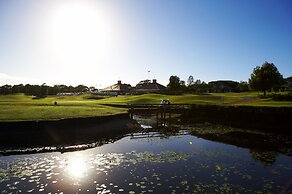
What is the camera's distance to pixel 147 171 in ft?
59.2

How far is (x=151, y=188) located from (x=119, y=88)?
11119 cm

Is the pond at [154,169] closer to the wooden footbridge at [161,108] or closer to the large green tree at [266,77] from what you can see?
the wooden footbridge at [161,108]

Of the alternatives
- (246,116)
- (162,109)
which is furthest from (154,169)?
(162,109)

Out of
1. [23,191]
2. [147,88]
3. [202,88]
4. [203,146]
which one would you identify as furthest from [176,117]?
[202,88]

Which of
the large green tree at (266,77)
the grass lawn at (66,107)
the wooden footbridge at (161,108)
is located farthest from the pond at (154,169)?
the large green tree at (266,77)

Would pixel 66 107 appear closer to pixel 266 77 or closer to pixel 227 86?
pixel 266 77

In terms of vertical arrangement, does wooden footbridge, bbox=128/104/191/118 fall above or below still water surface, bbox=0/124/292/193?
above

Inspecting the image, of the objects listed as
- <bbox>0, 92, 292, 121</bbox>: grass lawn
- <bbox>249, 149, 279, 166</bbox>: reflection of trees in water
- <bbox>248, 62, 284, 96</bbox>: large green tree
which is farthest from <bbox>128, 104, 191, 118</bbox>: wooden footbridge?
<bbox>249, 149, 279, 166</bbox>: reflection of trees in water

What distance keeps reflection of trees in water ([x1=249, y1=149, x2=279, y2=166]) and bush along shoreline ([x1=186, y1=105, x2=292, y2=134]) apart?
13.7 meters

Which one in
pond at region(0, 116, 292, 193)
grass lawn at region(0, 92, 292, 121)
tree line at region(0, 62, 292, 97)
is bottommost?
pond at region(0, 116, 292, 193)

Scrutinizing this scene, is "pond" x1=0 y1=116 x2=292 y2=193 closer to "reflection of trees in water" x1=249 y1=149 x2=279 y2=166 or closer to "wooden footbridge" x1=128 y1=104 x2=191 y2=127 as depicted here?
"reflection of trees in water" x1=249 y1=149 x2=279 y2=166

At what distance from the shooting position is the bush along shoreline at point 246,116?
38.8 m

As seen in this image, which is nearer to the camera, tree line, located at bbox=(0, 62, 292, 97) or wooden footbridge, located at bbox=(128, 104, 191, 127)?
wooden footbridge, located at bbox=(128, 104, 191, 127)

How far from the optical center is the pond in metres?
15.1
